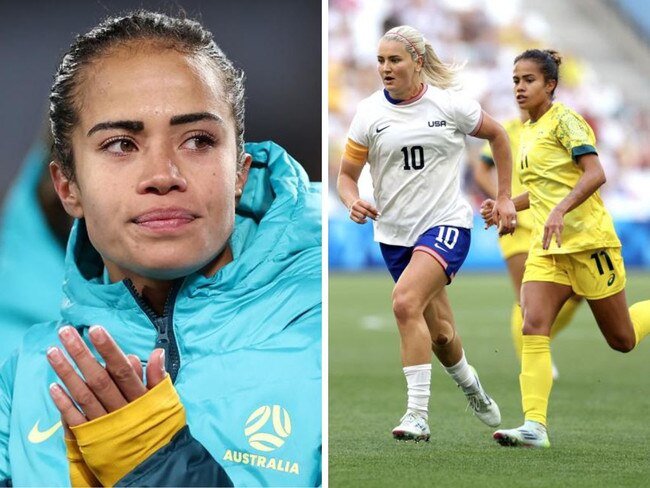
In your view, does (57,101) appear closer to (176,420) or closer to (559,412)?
(176,420)

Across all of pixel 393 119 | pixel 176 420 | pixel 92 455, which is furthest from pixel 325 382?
pixel 393 119

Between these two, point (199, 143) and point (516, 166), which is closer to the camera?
point (199, 143)

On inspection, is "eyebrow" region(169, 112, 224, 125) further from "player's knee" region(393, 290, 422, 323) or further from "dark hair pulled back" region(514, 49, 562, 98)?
"dark hair pulled back" region(514, 49, 562, 98)

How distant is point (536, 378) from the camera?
12.7 feet

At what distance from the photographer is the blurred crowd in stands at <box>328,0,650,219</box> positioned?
42.6 feet

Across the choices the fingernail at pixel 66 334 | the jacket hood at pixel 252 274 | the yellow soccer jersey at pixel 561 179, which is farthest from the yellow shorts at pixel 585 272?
the fingernail at pixel 66 334

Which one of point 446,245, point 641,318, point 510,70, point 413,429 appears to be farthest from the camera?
point 510,70

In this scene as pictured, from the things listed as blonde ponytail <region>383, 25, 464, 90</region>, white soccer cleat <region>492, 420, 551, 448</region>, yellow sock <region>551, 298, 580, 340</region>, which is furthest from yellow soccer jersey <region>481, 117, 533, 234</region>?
white soccer cleat <region>492, 420, 551, 448</region>

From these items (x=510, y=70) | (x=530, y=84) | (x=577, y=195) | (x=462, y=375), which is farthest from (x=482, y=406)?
(x=510, y=70)

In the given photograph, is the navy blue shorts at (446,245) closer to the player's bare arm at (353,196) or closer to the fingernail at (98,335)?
the player's bare arm at (353,196)

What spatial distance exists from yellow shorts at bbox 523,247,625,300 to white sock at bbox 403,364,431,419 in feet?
1.86

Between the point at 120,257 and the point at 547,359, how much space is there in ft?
5.29

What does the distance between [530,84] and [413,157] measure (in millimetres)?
530

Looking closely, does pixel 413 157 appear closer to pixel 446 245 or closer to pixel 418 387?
pixel 446 245
